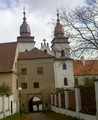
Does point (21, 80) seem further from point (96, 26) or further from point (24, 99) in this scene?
point (96, 26)

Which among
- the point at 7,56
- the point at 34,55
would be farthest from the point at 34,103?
the point at 7,56

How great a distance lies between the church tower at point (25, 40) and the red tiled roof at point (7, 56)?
12026 millimetres

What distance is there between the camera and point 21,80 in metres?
50.2

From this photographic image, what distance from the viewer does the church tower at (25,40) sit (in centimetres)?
6494

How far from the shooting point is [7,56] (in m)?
48.6

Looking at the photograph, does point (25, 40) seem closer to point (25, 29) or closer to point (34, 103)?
point (25, 29)

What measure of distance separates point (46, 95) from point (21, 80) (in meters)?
4.87

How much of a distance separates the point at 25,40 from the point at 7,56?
17897 mm

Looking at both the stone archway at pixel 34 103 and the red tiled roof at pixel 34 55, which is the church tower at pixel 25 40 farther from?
the red tiled roof at pixel 34 55

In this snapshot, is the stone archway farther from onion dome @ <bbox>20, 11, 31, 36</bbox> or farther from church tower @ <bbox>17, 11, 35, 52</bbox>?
onion dome @ <bbox>20, 11, 31, 36</bbox>

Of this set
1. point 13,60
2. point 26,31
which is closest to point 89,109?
point 13,60

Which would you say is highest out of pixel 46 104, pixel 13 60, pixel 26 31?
pixel 26 31

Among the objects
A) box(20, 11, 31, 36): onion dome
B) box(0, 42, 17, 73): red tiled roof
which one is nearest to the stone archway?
box(0, 42, 17, 73): red tiled roof

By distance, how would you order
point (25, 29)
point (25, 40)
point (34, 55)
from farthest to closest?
point (25, 29), point (25, 40), point (34, 55)
